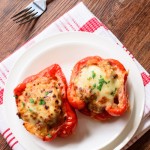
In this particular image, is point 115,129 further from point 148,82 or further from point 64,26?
point 64,26

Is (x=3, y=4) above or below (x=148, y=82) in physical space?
above

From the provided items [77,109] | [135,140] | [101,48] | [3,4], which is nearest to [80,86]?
[77,109]

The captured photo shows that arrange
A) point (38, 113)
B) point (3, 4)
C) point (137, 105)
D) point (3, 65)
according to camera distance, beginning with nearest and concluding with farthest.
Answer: point (38, 113) < point (137, 105) < point (3, 65) < point (3, 4)

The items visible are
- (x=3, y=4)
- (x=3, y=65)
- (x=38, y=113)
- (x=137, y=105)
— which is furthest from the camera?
(x=3, y=4)

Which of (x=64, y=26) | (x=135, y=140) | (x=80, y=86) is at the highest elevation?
(x=64, y=26)

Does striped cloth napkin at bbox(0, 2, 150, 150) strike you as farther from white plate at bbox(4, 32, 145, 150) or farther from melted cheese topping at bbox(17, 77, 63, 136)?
melted cheese topping at bbox(17, 77, 63, 136)

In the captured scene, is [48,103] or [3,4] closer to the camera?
[48,103]

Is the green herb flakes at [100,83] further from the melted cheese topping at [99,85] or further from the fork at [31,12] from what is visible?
the fork at [31,12]

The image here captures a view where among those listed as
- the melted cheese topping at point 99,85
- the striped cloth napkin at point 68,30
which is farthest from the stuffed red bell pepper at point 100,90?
the striped cloth napkin at point 68,30
